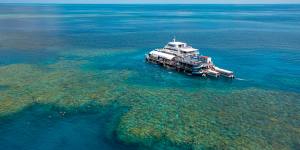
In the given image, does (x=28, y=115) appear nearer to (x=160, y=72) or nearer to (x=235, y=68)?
(x=160, y=72)

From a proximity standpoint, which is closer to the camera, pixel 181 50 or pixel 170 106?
pixel 170 106

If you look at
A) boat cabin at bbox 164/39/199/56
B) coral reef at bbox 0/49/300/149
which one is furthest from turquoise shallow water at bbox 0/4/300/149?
boat cabin at bbox 164/39/199/56

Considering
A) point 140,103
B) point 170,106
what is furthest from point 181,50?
point 170,106

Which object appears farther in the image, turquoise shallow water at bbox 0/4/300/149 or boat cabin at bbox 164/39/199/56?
boat cabin at bbox 164/39/199/56

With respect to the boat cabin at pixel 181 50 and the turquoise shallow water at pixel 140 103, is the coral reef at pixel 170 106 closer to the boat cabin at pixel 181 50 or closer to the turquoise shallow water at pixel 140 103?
the turquoise shallow water at pixel 140 103

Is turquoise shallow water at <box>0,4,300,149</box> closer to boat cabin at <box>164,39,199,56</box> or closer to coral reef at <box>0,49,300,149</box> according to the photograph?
coral reef at <box>0,49,300,149</box>

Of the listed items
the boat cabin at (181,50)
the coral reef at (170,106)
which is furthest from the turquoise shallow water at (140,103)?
the boat cabin at (181,50)

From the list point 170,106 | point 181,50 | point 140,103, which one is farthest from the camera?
point 181,50

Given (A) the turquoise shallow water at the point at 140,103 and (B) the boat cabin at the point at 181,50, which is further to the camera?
(B) the boat cabin at the point at 181,50

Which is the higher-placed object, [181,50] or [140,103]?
[181,50]

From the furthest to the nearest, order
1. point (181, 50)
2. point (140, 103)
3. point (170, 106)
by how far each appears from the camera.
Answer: point (181, 50), point (140, 103), point (170, 106)

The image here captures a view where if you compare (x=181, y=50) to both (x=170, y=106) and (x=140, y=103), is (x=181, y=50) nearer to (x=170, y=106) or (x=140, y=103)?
(x=140, y=103)
